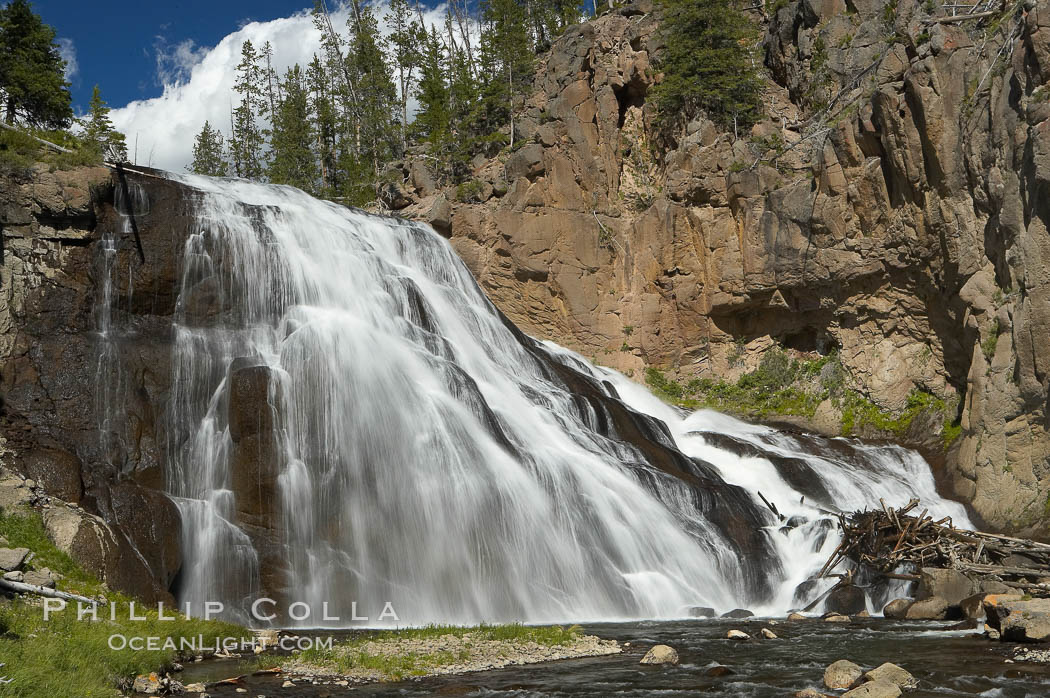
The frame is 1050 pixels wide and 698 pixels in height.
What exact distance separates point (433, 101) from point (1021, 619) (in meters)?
37.7

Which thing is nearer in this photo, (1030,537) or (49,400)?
(49,400)

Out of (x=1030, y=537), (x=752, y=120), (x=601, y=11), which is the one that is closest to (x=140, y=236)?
(x=1030, y=537)

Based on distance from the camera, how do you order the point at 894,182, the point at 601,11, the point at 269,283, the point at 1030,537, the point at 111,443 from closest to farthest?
the point at 111,443, the point at 1030,537, the point at 269,283, the point at 894,182, the point at 601,11

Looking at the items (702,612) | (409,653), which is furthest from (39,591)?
(702,612)

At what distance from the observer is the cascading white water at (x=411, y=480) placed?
16422 mm

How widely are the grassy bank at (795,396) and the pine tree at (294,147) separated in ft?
90.2

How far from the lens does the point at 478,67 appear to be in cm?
5419

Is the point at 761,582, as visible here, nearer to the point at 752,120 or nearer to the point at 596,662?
the point at 596,662

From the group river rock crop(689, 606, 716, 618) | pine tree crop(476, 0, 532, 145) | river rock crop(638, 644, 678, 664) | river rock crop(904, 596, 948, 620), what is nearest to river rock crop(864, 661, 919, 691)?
river rock crop(638, 644, 678, 664)

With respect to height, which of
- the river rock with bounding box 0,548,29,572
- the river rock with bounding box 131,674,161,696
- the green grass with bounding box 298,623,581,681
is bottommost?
the green grass with bounding box 298,623,581,681

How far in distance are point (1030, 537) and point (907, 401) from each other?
848 centimetres

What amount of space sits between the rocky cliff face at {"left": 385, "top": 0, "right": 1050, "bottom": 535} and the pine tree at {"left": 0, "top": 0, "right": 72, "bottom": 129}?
1390 centimetres

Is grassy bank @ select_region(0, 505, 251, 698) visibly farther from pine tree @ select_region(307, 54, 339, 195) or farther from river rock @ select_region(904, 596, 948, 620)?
pine tree @ select_region(307, 54, 339, 195)

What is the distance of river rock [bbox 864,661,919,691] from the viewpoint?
9.98 metres
